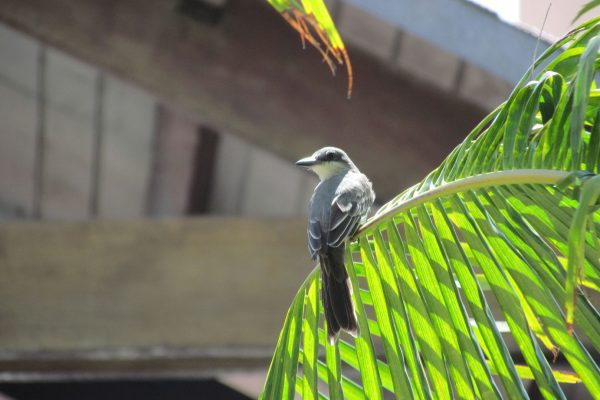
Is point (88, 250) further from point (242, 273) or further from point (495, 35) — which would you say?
point (495, 35)

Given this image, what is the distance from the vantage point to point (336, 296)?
222 centimetres

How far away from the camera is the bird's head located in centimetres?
358

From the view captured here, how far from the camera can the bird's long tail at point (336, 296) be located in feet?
6.81

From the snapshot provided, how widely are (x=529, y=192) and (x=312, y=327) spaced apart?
47cm

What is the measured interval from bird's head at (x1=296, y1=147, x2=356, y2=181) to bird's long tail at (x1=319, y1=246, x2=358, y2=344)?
1072 mm

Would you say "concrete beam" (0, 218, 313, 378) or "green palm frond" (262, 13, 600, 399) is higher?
"green palm frond" (262, 13, 600, 399)

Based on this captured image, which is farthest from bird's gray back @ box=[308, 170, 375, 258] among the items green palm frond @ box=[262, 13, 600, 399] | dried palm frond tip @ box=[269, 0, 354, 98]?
dried palm frond tip @ box=[269, 0, 354, 98]

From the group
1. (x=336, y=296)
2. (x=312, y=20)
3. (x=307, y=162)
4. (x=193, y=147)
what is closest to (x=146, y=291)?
(x=193, y=147)

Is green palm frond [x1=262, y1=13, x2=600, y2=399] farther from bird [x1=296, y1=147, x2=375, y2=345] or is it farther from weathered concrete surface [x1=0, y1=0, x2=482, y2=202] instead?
weathered concrete surface [x1=0, y1=0, x2=482, y2=202]

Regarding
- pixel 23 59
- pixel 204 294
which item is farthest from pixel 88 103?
pixel 204 294

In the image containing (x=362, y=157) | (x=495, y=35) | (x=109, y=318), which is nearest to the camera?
(x=495, y=35)

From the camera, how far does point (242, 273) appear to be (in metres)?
4.78

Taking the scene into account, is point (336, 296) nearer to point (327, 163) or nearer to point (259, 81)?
point (327, 163)

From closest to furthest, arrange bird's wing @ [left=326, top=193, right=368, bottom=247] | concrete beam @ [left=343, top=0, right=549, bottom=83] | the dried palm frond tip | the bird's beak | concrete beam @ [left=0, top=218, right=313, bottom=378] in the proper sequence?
the dried palm frond tip, bird's wing @ [left=326, top=193, right=368, bottom=247], concrete beam @ [left=343, top=0, right=549, bottom=83], the bird's beak, concrete beam @ [left=0, top=218, right=313, bottom=378]
